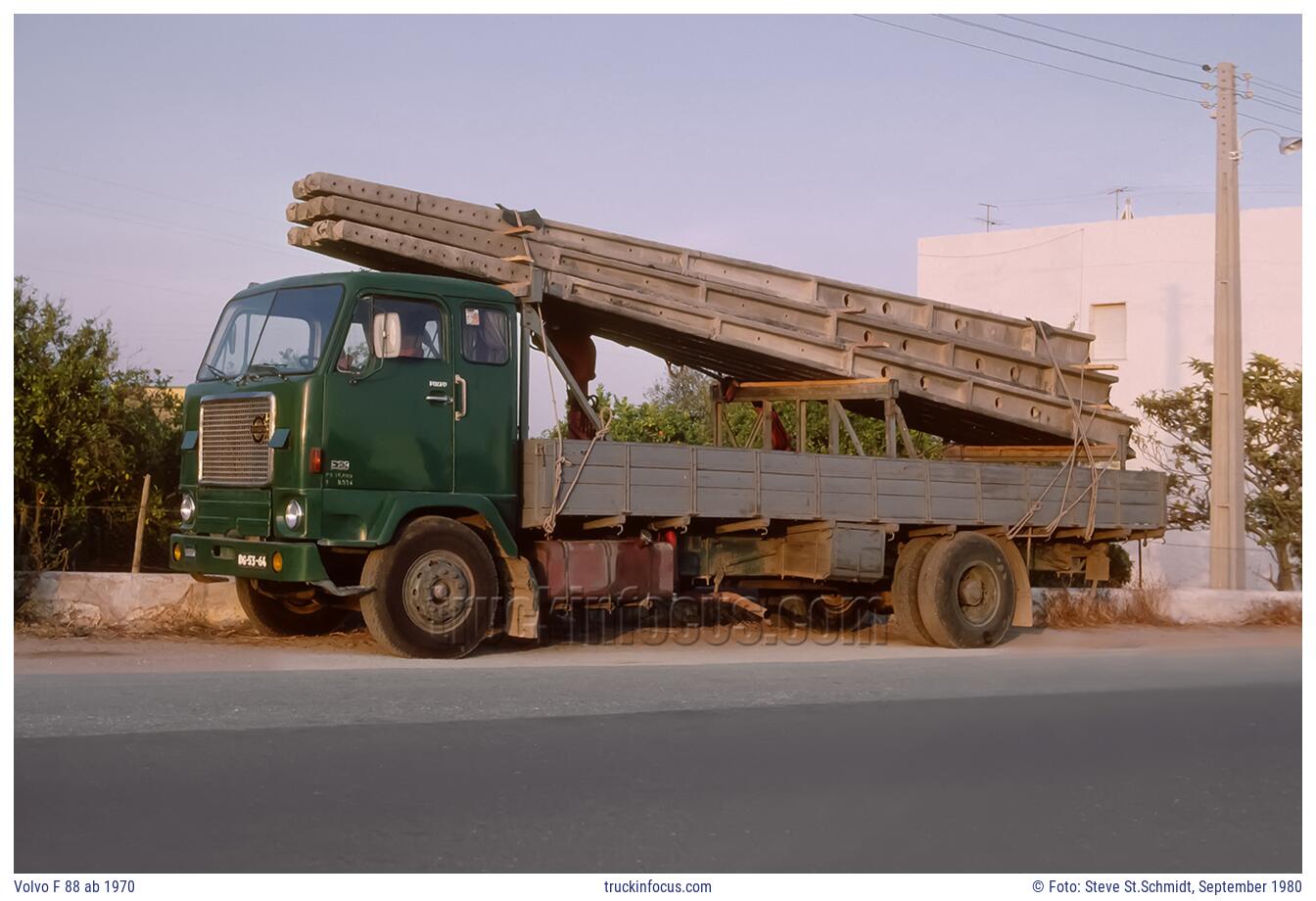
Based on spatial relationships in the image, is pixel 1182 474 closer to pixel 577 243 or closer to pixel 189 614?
pixel 577 243

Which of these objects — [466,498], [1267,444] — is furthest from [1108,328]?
[466,498]

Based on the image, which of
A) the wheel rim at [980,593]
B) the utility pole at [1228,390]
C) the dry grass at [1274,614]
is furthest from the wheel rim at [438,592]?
the utility pole at [1228,390]

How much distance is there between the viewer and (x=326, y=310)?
11.6 metres

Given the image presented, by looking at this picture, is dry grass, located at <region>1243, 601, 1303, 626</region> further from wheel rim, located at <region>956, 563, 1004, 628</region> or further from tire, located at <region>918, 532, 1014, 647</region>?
wheel rim, located at <region>956, 563, 1004, 628</region>

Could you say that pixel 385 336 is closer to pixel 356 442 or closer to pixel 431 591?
pixel 356 442

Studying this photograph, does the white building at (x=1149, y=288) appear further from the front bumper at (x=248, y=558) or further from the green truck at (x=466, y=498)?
the front bumper at (x=248, y=558)

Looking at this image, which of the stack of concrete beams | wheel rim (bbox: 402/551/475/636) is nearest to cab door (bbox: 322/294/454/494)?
wheel rim (bbox: 402/551/475/636)

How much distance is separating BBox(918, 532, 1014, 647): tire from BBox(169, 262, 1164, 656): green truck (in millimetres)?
21

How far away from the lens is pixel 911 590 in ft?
47.5

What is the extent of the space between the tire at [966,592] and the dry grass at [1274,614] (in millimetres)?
4815

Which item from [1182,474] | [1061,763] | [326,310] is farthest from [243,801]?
[1182,474]

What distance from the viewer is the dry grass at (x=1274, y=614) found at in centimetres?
1811

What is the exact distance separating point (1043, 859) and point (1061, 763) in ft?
6.58

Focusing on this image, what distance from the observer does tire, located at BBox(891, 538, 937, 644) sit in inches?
569
